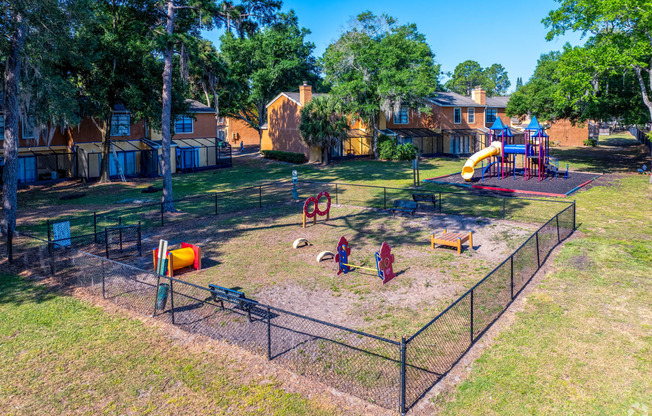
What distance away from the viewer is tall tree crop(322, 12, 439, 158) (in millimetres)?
47062

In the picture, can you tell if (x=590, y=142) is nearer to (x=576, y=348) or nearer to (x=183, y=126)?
(x=183, y=126)

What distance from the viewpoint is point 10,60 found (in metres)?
20.8

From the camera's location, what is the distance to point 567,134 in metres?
68.9

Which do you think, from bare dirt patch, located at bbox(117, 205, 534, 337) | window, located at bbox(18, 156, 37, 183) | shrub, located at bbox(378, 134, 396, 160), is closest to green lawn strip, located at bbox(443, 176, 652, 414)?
bare dirt patch, located at bbox(117, 205, 534, 337)

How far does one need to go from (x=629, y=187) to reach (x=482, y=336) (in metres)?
24.3

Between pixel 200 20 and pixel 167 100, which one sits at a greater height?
pixel 200 20

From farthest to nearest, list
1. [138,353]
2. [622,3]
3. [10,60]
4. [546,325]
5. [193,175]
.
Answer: [193,175]
[622,3]
[10,60]
[546,325]
[138,353]

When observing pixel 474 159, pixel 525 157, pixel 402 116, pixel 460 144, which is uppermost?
pixel 402 116

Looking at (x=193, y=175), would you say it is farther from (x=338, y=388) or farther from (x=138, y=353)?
(x=338, y=388)

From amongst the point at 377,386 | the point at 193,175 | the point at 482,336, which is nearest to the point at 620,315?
the point at 482,336

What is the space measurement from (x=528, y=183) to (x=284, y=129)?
28102mm

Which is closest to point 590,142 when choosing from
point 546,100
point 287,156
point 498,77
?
point 546,100

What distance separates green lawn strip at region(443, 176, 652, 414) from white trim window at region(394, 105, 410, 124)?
39.6 metres

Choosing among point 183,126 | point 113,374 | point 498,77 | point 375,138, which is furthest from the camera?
point 498,77
